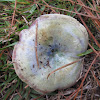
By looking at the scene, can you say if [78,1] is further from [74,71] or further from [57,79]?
[57,79]

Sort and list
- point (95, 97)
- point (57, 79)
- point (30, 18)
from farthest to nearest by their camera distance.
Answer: point (30, 18), point (95, 97), point (57, 79)

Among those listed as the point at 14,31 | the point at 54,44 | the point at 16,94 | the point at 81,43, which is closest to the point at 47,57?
the point at 54,44

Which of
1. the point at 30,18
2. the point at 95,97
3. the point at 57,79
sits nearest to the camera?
the point at 57,79

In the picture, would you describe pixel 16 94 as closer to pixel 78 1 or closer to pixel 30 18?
pixel 30 18

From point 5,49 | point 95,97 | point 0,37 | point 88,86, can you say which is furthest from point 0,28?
point 95,97

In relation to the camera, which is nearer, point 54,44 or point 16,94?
point 54,44

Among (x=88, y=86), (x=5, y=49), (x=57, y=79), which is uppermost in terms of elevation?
(x=5, y=49)

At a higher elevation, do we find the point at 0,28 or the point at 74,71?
the point at 0,28
